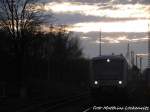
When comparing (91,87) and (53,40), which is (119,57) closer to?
(91,87)

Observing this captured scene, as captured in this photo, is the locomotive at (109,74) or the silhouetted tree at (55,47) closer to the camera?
the locomotive at (109,74)

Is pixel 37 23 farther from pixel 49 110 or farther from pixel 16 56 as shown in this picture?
pixel 49 110

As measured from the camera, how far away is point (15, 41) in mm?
51094

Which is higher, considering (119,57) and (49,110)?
(119,57)

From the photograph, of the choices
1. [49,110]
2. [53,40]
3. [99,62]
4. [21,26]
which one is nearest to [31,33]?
[21,26]

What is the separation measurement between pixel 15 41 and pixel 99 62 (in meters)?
14.6

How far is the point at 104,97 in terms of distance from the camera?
3822 cm

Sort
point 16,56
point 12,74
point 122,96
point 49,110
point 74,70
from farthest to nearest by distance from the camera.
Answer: point 74,70
point 12,74
point 16,56
point 122,96
point 49,110

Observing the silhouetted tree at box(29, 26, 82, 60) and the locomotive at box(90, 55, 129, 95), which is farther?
the silhouetted tree at box(29, 26, 82, 60)

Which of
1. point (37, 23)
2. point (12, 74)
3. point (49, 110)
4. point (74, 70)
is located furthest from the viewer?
point (74, 70)

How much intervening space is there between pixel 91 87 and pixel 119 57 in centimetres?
279

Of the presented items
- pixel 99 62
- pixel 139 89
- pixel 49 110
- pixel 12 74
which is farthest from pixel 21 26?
pixel 49 110

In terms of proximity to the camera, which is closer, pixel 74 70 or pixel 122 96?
pixel 122 96

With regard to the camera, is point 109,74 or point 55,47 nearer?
point 109,74
